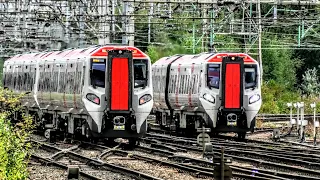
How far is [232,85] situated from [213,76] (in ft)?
2.44

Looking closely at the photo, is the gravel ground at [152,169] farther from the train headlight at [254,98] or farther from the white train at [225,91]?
the train headlight at [254,98]

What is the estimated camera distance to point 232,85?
25641 mm

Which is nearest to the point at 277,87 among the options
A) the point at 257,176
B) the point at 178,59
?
the point at 178,59

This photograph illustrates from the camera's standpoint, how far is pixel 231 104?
25.8 metres

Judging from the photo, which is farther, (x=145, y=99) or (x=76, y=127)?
Result: (x=76, y=127)

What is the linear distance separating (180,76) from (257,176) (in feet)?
40.9

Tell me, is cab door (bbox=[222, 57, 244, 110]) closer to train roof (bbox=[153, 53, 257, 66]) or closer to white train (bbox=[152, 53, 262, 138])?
white train (bbox=[152, 53, 262, 138])

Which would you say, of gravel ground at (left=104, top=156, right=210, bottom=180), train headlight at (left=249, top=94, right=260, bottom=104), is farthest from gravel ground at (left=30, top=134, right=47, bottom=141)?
gravel ground at (left=104, top=156, right=210, bottom=180)

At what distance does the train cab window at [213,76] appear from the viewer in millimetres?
25953

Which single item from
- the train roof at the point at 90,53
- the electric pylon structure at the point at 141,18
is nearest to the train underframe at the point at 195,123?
the electric pylon structure at the point at 141,18

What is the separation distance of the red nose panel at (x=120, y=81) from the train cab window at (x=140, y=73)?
305 millimetres

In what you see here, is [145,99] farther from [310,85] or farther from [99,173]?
[310,85]

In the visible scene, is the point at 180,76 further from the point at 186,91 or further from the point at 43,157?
the point at 43,157

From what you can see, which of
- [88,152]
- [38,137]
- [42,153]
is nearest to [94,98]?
[88,152]
